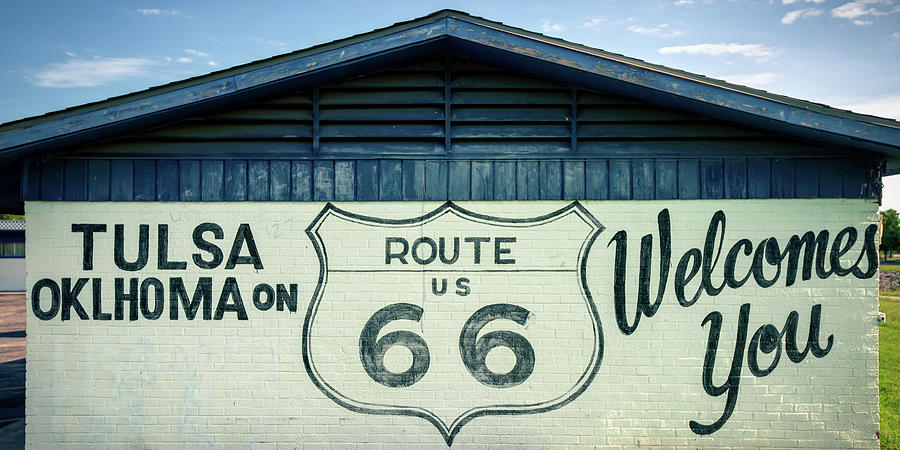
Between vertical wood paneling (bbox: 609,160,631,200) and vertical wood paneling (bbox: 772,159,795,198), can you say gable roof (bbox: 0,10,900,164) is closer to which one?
vertical wood paneling (bbox: 772,159,795,198)

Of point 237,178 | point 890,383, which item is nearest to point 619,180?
point 237,178

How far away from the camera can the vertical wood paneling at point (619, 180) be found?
515 cm

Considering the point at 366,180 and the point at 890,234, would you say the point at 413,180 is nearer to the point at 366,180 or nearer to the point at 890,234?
the point at 366,180

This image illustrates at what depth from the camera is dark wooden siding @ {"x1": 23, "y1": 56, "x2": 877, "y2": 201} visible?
5.11 meters

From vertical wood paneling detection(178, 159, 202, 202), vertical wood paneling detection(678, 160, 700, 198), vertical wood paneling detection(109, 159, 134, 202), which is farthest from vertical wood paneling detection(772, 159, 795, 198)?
vertical wood paneling detection(109, 159, 134, 202)

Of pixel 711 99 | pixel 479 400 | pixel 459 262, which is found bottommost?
pixel 479 400

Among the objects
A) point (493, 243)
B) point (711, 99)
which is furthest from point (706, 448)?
point (711, 99)

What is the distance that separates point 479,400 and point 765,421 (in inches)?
110

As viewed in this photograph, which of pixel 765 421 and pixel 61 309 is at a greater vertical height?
pixel 61 309

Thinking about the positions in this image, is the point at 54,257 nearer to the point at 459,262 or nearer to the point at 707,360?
the point at 459,262

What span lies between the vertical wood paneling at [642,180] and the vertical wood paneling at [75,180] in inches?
211

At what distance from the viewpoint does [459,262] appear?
515 cm

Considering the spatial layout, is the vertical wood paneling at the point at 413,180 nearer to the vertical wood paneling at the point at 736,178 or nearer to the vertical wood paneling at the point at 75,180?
the vertical wood paneling at the point at 736,178

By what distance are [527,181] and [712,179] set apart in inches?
71.7
